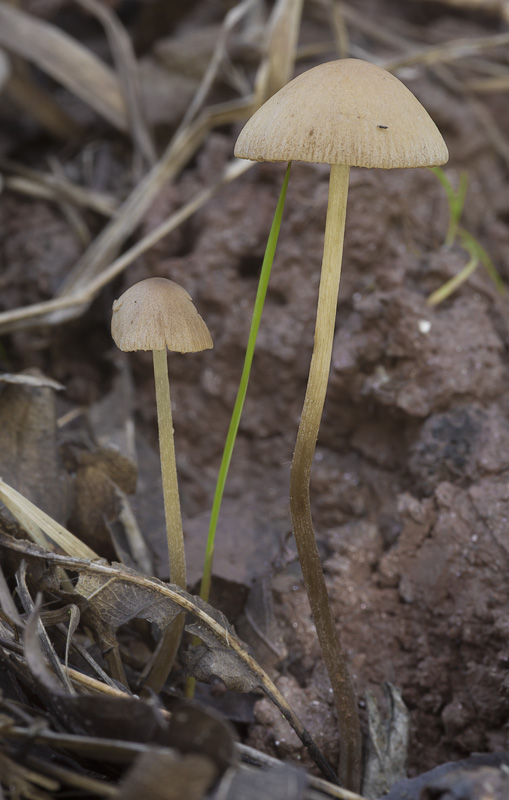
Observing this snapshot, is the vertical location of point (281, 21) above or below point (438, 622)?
above

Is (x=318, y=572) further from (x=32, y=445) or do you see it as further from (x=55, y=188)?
(x=55, y=188)

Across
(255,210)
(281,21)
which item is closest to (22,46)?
(281,21)

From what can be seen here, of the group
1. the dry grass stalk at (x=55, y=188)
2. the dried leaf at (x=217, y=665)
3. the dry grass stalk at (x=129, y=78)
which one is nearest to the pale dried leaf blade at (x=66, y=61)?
the dry grass stalk at (x=129, y=78)

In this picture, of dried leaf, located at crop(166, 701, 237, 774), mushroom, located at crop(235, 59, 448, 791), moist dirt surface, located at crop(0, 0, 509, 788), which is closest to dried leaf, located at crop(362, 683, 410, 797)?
moist dirt surface, located at crop(0, 0, 509, 788)

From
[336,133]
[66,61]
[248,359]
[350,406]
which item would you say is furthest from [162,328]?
[66,61]

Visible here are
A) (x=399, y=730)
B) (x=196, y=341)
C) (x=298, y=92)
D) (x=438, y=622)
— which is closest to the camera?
(x=298, y=92)

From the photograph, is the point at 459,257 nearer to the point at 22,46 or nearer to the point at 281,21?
the point at 281,21
